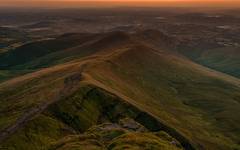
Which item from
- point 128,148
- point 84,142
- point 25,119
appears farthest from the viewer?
point 25,119

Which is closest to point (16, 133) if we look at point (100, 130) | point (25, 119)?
point (25, 119)

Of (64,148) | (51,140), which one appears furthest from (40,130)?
(64,148)

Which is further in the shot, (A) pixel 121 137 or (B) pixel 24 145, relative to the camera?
(B) pixel 24 145

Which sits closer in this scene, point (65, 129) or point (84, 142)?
point (84, 142)

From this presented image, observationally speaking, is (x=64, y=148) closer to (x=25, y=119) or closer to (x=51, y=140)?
(x=51, y=140)

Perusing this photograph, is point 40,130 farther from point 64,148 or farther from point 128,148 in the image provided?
point 128,148

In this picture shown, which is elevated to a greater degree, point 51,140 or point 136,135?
point 136,135

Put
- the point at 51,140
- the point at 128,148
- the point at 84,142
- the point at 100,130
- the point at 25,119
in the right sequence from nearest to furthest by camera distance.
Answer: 1. the point at 128,148
2. the point at 84,142
3. the point at 100,130
4. the point at 51,140
5. the point at 25,119

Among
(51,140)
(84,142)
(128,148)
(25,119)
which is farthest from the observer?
(25,119)

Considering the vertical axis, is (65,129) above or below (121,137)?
below
